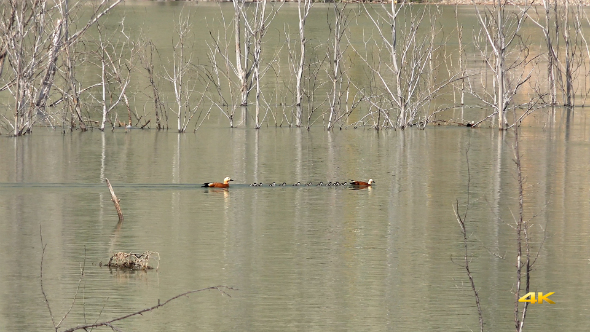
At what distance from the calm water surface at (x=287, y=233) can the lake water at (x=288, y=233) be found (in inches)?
1.3

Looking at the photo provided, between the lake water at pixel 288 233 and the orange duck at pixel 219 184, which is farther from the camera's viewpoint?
the orange duck at pixel 219 184

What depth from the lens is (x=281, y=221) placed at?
14562 millimetres

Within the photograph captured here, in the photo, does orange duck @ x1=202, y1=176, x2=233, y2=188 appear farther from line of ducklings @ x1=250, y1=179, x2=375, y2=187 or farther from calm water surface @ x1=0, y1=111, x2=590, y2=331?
line of ducklings @ x1=250, y1=179, x2=375, y2=187

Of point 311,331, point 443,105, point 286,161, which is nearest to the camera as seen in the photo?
point 311,331

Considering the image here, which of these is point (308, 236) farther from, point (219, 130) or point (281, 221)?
point (219, 130)

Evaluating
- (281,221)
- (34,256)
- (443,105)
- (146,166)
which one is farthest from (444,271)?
(443,105)

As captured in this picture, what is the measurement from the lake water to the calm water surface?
0.03m

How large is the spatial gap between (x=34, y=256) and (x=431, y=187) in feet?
25.9

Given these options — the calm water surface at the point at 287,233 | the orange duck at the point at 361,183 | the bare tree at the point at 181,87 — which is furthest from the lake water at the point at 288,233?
the bare tree at the point at 181,87

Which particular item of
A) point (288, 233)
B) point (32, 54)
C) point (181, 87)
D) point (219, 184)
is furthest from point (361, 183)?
point (181, 87)

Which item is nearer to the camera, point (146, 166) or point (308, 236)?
point (308, 236)

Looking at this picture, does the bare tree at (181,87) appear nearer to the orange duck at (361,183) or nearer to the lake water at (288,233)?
the lake water at (288,233)

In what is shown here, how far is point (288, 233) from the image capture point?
13.7m

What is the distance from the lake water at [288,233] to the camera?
984cm
